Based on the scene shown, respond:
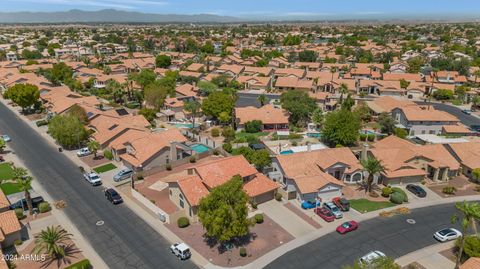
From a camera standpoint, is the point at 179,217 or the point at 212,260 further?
the point at 179,217

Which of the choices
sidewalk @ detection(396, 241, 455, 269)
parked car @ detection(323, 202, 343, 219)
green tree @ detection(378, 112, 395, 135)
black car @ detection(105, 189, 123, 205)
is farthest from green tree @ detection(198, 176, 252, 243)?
green tree @ detection(378, 112, 395, 135)

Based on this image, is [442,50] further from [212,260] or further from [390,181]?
[212,260]

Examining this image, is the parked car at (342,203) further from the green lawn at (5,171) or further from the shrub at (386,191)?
the green lawn at (5,171)

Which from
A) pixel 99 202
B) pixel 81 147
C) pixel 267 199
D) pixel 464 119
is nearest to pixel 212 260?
pixel 267 199

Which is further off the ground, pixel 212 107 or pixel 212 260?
pixel 212 107

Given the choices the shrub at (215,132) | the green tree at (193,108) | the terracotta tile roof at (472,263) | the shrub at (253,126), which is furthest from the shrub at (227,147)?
the terracotta tile roof at (472,263)

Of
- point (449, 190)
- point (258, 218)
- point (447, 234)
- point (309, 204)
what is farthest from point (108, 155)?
point (449, 190)
